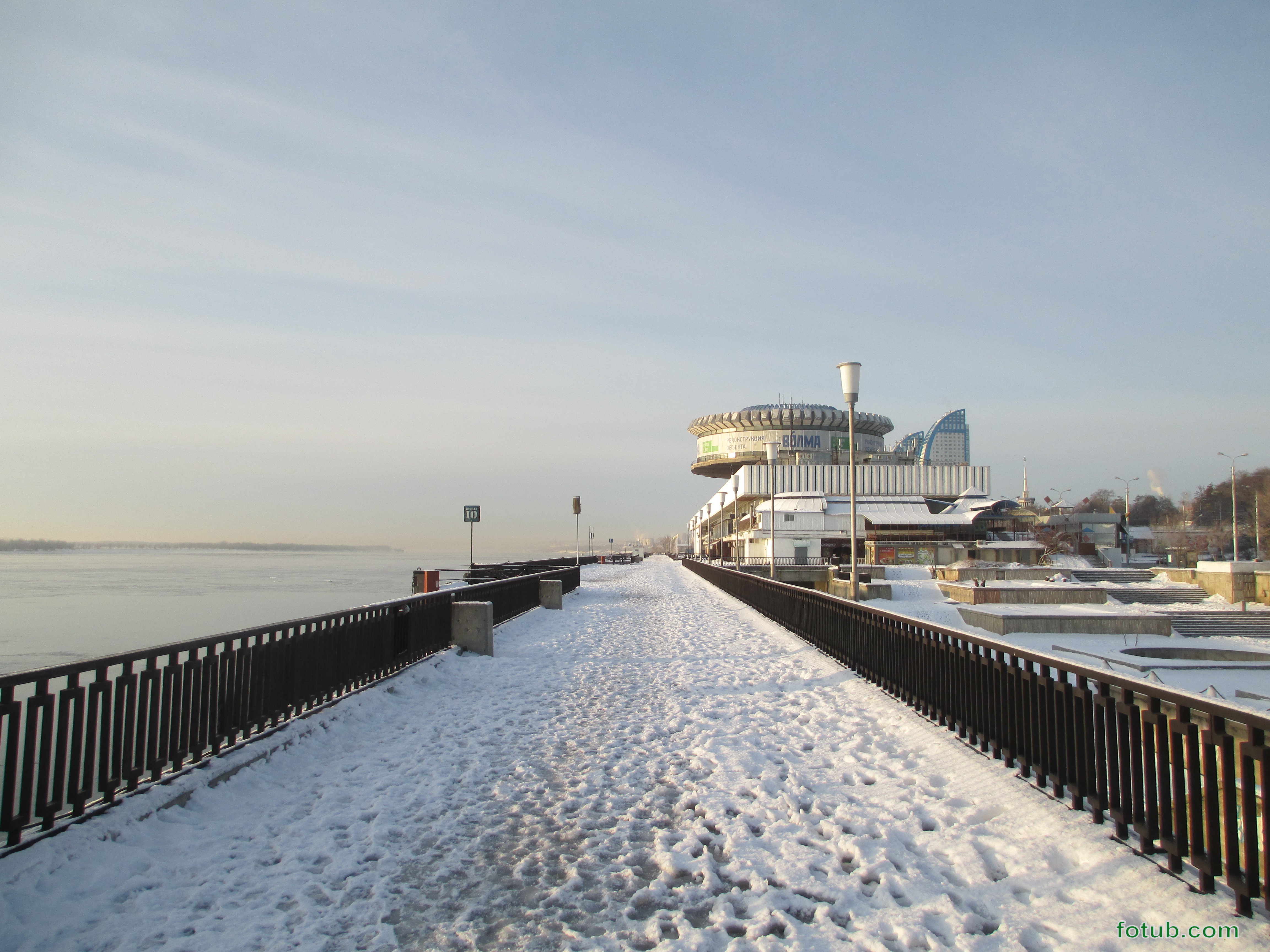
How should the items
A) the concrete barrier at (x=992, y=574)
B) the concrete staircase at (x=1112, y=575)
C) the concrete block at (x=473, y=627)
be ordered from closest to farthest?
the concrete block at (x=473, y=627), the concrete barrier at (x=992, y=574), the concrete staircase at (x=1112, y=575)

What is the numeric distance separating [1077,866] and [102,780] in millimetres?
5897

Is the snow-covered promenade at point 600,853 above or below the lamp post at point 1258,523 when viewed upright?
below

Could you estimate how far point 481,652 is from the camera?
11836 millimetres

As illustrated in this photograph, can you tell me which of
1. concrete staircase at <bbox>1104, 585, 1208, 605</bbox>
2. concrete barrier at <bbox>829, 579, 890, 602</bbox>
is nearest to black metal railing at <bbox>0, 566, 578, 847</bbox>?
concrete barrier at <bbox>829, 579, 890, 602</bbox>

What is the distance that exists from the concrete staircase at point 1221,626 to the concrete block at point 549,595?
78.2 ft

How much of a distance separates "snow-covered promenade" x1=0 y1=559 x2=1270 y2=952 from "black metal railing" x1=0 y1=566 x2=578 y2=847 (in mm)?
232

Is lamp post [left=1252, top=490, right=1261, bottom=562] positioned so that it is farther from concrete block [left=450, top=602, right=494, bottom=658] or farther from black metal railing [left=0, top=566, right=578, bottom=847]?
black metal railing [left=0, top=566, right=578, bottom=847]

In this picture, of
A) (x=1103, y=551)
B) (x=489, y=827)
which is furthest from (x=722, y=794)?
(x=1103, y=551)

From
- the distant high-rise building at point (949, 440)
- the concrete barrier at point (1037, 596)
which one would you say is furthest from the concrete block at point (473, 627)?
the distant high-rise building at point (949, 440)

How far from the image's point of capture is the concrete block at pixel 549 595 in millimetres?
20578

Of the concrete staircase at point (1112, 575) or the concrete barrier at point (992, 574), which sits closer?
the concrete barrier at point (992, 574)

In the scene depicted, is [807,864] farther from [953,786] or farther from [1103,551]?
[1103,551]

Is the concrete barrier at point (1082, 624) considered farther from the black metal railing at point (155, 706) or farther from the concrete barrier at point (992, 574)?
the black metal railing at point (155, 706)

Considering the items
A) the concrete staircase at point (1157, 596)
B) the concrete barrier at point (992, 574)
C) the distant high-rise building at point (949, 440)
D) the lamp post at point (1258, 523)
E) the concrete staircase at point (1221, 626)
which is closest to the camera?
the concrete staircase at point (1221, 626)
